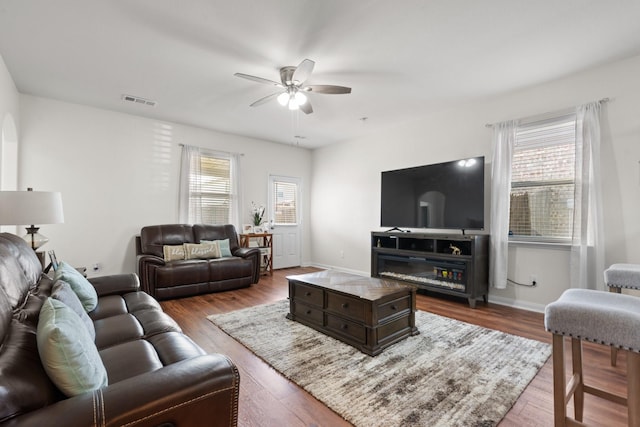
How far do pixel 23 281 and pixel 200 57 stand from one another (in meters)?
2.36

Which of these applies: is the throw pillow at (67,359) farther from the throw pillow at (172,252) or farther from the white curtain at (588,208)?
the white curtain at (588,208)

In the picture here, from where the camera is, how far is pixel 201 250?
15.1 ft

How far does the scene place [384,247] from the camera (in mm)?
4691

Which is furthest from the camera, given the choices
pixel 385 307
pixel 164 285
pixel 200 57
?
pixel 164 285

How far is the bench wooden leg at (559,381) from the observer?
1.39m

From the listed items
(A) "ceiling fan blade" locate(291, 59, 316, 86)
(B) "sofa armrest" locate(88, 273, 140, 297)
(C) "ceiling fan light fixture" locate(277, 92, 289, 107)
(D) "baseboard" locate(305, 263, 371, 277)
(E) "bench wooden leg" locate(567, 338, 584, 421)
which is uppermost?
(A) "ceiling fan blade" locate(291, 59, 316, 86)

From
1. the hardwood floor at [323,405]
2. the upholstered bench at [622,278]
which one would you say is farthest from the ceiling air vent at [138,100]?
the upholstered bench at [622,278]

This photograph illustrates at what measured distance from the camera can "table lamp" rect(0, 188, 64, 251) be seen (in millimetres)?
2395

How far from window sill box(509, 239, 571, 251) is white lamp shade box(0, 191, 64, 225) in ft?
16.1

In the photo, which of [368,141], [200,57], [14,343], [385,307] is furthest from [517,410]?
[368,141]

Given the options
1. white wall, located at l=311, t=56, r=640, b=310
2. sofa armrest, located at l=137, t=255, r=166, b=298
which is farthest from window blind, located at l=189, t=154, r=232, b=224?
white wall, located at l=311, t=56, r=640, b=310

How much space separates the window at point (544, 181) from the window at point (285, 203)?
13.6 feet

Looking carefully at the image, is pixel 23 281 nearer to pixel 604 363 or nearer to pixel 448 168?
pixel 604 363

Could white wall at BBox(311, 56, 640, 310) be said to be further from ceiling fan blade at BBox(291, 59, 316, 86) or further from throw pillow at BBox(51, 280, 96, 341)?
throw pillow at BBox(51, 280, 96, 341)
